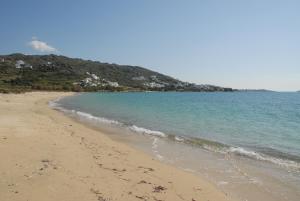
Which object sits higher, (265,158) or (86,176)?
(86,176)

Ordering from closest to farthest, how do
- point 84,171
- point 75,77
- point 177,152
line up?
point 84,171 → point 177,152 → point 75,77

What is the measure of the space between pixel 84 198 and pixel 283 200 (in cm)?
545

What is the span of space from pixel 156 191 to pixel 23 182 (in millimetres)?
3487

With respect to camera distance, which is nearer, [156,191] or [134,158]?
[156,191]

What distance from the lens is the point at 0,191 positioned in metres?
7.39

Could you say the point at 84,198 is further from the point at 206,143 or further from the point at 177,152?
the point at 206,143

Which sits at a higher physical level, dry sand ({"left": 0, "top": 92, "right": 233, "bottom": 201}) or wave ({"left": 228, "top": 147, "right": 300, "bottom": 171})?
dry sand ({"left": 0, "top": 92, "right": 233, "bottom": 201})

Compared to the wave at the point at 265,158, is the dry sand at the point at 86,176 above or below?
above

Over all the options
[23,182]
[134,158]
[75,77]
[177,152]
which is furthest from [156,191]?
[75,77]

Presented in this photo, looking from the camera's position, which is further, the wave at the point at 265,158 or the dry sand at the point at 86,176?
the wave at the point at 265,158

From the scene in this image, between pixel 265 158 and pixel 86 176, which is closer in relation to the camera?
pixel 86 176

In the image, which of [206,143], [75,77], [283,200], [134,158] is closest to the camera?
[283,200]

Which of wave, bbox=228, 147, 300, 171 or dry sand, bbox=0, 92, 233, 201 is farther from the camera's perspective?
wave, bbox=228, 147, 300, 171

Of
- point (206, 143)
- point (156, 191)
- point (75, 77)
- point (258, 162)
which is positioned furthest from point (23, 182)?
point (75, 77)
